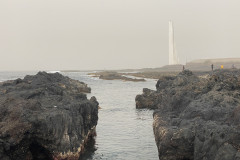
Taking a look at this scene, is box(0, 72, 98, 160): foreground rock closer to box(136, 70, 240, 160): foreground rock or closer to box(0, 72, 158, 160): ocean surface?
box(0, 72, 158, 160): ocean surface

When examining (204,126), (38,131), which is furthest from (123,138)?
(204,126)

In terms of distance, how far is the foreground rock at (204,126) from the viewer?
15403 mm

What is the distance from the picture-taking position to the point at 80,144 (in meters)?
23.1

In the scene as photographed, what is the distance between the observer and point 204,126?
17484mm

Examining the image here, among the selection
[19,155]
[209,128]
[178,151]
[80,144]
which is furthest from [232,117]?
[19,155]

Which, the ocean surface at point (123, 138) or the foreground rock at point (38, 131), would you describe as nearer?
the foreground rock at point (38, 131)

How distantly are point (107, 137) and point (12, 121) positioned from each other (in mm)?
12684

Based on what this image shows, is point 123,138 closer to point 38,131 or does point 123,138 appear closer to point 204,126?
point 38,131

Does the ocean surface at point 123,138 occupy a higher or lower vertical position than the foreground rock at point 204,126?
lower

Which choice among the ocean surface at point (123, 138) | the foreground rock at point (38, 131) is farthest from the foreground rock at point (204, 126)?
the foreground rock at point (38, 131)

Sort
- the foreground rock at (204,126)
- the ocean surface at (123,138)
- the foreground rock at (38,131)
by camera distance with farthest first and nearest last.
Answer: the ocean surface at (123,138) → the foreground rock at (38,131) → the foreground rock at (204,126)

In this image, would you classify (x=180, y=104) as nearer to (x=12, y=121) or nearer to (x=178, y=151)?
(x=178, y=151)

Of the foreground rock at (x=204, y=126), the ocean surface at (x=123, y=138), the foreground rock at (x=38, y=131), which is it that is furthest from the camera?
the ocean surface at (x=123, y=138)

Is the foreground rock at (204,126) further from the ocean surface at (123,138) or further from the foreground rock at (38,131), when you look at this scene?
the foreground rock at (38,131)
